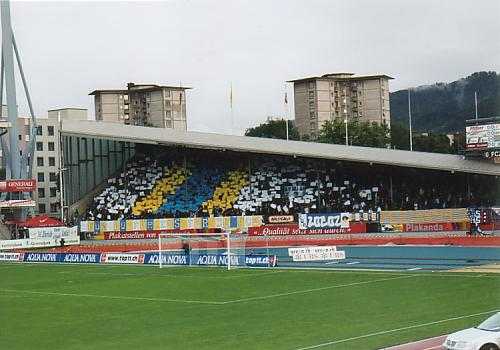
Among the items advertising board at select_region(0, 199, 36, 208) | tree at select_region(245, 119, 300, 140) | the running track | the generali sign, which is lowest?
the running track

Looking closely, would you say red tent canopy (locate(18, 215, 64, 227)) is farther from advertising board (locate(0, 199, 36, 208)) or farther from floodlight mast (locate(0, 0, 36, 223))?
floodlight mast (locate(0, 0, 36, 223))

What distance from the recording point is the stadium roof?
50125 mm

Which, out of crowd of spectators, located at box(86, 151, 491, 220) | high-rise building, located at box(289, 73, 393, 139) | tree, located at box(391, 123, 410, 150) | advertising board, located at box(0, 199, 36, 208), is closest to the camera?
crowd of spectators, located at box(86, 151, 491, 220)

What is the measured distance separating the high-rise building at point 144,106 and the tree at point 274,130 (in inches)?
518

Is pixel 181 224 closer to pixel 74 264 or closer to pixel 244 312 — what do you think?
pixel 74 264

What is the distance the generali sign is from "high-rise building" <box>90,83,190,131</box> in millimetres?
29597

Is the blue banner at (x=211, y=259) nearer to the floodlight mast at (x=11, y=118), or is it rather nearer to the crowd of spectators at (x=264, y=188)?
the crowd of spectators at (x=264, y=188)

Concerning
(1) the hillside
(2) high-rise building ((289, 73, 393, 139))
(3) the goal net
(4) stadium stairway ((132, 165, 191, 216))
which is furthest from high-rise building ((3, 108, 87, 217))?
(2) high-rise building ((289, 73, 393, 139))

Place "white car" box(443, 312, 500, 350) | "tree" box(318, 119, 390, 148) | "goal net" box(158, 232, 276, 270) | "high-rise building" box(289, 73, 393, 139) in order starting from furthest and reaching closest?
"high-rise building" box(289, 73, 393, 139) < "tree" box(318, 119, 390, 148) < "goal net" box(158, 232, 276, 270) < "white car" box(443, 312, 500, 350)

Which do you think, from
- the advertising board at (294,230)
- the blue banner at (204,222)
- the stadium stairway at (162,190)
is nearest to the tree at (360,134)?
the stadium stairway at (162,190)

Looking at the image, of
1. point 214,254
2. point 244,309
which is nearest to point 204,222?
point 214,254

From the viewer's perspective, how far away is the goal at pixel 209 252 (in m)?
39.3

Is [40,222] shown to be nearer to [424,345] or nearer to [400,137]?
[424,345]

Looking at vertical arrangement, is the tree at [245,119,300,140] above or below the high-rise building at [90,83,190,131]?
below
